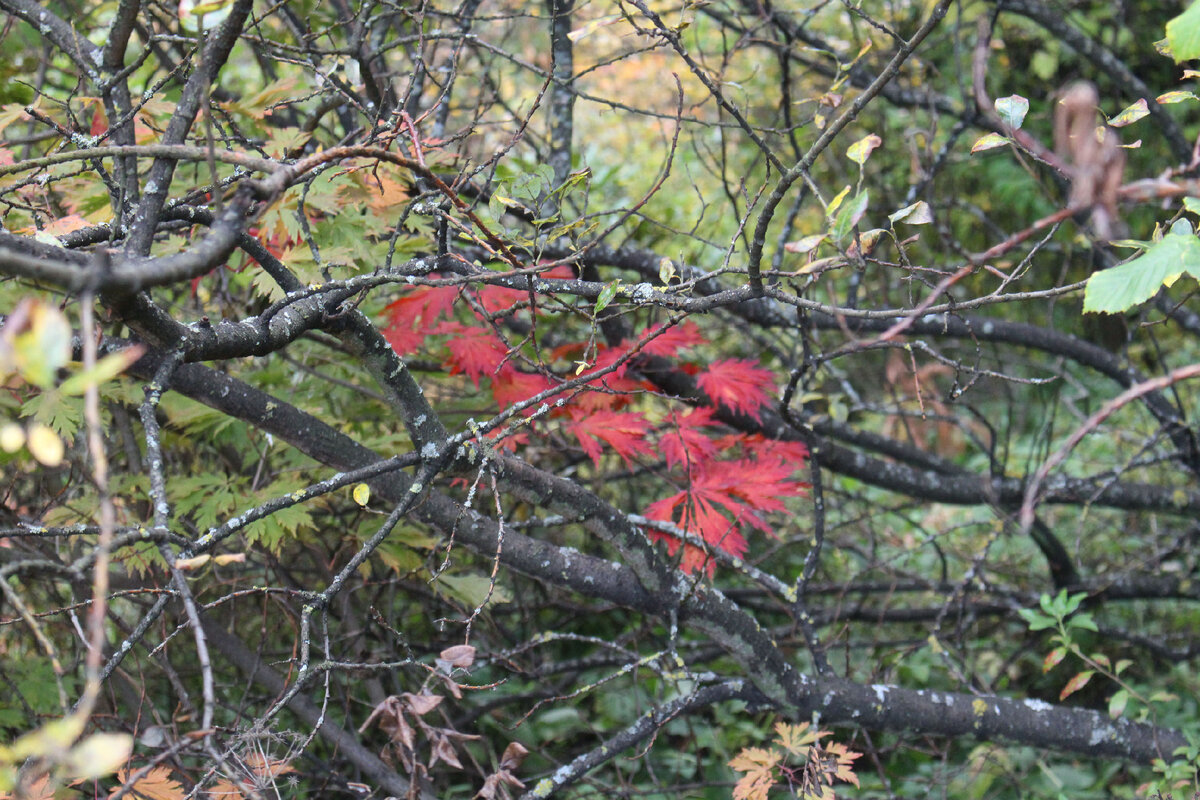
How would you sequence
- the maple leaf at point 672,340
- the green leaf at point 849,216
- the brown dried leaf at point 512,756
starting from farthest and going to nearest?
the maple leaf at point 672,340
the brown dried leaf at point 512,756
the green leaf at point 849,216

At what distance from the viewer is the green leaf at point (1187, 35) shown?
1.08 meters

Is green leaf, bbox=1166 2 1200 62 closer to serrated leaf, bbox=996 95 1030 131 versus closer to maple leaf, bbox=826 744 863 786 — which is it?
serrated leaf, bbox=996 95 1030 131

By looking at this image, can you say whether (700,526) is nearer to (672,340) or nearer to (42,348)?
(672,340)

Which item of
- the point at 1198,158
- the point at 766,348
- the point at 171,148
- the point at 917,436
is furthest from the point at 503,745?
the point at 917,436

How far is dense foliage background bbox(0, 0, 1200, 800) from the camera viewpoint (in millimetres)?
1264

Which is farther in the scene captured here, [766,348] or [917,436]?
[917,436]

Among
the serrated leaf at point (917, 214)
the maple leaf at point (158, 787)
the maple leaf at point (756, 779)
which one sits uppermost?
the serrated leaf at point (917, 214)

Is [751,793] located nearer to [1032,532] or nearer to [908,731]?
[908,731]

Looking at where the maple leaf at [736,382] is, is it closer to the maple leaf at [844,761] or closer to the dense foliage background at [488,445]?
the dense foliage background at [488,445]

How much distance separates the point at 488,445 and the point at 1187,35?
3.92ft

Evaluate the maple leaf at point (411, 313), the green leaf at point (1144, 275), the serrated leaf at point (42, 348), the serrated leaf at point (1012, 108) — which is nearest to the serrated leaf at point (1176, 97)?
the serrated leaf at point (1012, 108)

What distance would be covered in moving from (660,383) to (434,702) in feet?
4.36

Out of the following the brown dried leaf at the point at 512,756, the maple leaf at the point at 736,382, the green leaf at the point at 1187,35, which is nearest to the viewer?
the green leaf at the point at 1187,35

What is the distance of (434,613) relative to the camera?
9.94 ft
